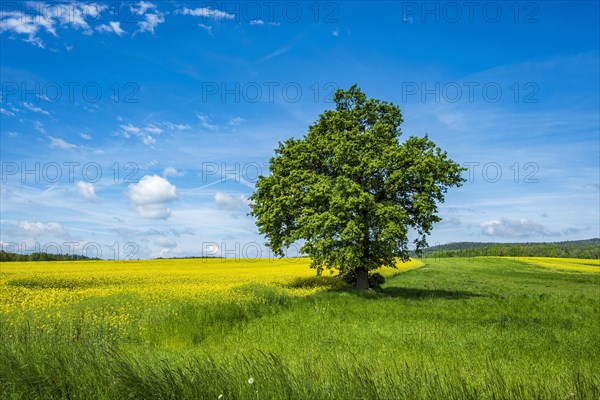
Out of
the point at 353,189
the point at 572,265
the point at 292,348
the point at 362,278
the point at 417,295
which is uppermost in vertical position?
the point at 353,189

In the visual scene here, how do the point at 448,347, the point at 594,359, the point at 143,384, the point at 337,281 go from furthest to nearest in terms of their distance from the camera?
the point at 337,281 < the point at 448,347 < the point at 594,359 < the point at 143,384

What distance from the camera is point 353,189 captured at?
23.6 m

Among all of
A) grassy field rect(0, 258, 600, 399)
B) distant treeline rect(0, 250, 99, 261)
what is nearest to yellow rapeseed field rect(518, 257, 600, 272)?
grassy field rect(0, 258, 600, 399)

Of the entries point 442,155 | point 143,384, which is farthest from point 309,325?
point 442,155

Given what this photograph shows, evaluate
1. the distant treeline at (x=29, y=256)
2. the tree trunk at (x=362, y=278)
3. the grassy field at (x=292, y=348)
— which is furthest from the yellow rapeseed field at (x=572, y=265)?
the distant treeline at (x=29, y=256)

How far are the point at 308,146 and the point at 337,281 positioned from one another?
523 inches

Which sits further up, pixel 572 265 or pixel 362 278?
pixel 362 278

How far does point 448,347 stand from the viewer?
11000 millimetres

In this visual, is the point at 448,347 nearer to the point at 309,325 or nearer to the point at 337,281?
the point at 309,325

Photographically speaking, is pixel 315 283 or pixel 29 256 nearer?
pixel 315 283

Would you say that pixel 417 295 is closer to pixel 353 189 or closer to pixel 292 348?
pixel 353 189

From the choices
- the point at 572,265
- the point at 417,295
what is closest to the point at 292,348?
the point at 417,295

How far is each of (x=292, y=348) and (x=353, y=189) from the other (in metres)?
14.3

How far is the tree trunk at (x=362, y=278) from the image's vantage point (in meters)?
27.6
